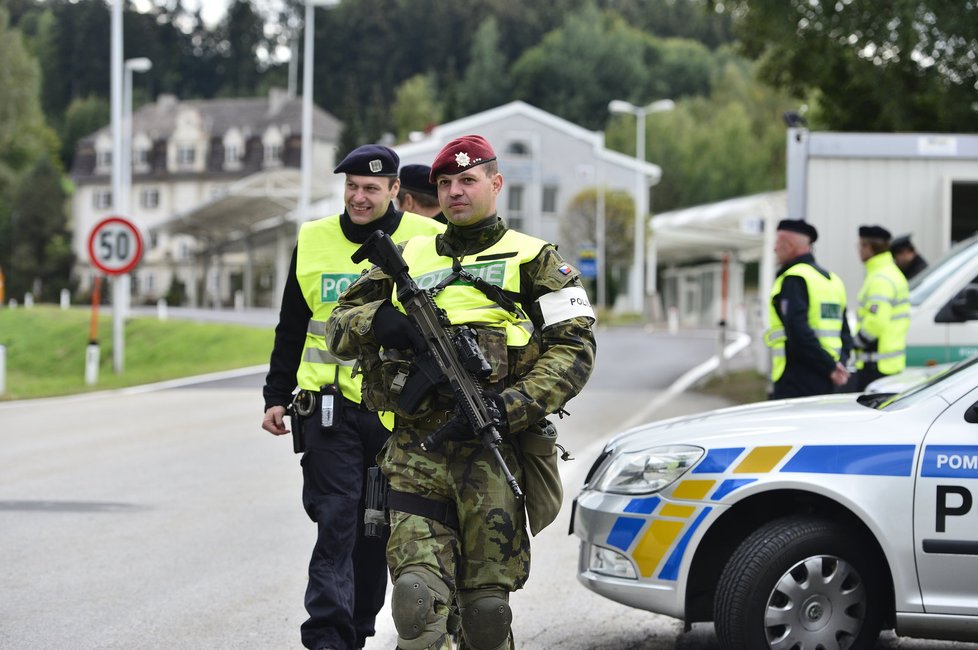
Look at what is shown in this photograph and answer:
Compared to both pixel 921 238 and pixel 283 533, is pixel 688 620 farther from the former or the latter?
pixel 921 238

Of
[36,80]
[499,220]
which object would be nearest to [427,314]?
[499,220]

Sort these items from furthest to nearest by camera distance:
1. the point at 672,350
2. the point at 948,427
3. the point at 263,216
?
the point at 263,216 → the point at 672,350 → the point at 948,427

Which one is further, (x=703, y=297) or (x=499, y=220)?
(x=703, y=297)

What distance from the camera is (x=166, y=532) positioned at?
828cm

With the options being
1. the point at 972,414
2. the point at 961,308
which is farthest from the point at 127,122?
the point at 972,414

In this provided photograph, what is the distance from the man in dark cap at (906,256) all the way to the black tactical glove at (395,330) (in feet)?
28.0

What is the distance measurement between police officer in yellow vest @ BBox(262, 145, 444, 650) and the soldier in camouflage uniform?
76 centimetres

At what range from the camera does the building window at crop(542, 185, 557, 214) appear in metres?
65.5

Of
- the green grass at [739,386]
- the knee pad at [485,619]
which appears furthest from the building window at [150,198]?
the knee pad at [485,619]

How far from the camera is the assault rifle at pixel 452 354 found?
3955 mm

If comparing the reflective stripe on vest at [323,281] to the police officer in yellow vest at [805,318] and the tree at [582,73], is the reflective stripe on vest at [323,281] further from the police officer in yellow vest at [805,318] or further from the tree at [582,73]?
the tree at [582,73]

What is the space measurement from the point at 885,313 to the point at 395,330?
639 cm

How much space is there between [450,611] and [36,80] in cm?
8402

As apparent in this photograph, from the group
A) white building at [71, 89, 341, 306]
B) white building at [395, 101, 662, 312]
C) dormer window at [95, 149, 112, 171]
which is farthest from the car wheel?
dormer window at [95, 149, 112, 171]
